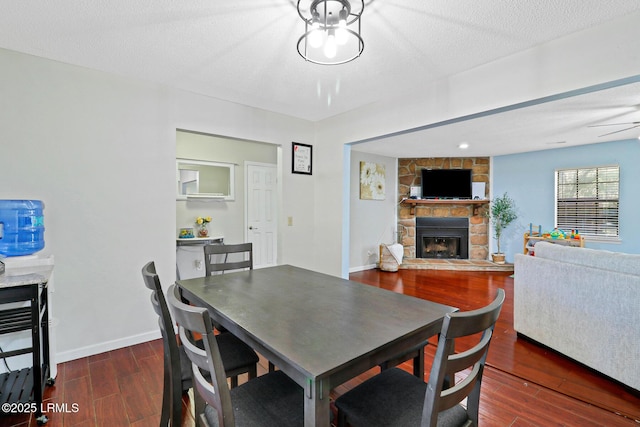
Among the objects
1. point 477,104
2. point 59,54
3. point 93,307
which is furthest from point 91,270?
point 477,104

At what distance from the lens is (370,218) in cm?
598

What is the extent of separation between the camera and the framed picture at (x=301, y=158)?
379cm

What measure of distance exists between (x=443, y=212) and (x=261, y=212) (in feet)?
13.0

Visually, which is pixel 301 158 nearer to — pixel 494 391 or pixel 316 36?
pixel 316 36

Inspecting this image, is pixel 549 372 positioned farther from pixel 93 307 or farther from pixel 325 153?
pixel 93 307

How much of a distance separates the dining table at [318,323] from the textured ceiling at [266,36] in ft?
5.41

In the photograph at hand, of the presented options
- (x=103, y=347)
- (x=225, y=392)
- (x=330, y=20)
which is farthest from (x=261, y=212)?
(x=225, y=392)

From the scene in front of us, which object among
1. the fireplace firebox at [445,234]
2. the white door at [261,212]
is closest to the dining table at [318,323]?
the white door at [261,212]

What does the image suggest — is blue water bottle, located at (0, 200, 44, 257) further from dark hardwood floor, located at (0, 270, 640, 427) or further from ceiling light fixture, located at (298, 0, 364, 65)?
ceiling light fixture, located at (298, 0, 364, 65)

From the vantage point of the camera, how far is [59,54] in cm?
226

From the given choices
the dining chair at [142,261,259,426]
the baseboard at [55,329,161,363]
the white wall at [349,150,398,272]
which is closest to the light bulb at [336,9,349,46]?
the dining chair at [142,261,259,426]

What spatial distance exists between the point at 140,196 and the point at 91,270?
74 cm

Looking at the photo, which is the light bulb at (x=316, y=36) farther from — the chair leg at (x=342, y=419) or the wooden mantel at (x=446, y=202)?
the wooden mantel at (x=446, y=202)

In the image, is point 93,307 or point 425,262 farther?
point 425,262
